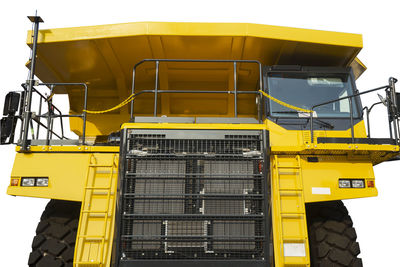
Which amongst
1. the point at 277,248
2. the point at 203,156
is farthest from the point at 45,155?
the point at 277,248

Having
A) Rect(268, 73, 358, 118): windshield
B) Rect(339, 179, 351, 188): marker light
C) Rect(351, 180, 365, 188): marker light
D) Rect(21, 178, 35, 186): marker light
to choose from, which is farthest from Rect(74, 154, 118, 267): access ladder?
Rect(351, 180, 365, 188): marker light

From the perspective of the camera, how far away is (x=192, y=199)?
4449mm

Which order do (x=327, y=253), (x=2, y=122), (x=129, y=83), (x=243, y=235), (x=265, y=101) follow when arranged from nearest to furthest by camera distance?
1. (x=243, y=235)
2. (x=327, y=253)
3. (x=2, y=122)
4. (x=265, y=101)
5. (x=129, y=83)

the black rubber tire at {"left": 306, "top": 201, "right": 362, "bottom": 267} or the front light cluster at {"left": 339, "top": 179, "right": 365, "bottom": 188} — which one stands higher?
the front light cluster at {"left": 339, "top": 179, "right": 365, "bottom": 188}

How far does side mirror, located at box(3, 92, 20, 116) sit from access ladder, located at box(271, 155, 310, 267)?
141 inches

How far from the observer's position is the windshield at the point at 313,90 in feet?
18.6

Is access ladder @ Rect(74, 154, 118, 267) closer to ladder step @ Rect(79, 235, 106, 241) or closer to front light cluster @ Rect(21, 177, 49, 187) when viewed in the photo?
ladder step @ Rect(79, 235, 106, 241)

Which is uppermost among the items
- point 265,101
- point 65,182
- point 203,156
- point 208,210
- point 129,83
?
point 129,83

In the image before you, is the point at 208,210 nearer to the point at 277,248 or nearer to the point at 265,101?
the point at 277,248

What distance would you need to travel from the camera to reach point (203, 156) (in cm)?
458

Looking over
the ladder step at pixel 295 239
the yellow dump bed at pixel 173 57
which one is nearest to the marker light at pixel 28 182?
the yellow dump bed at pixel 173 57

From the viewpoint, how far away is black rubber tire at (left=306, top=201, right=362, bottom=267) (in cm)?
466

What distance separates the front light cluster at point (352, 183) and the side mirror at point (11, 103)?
14.6 feet

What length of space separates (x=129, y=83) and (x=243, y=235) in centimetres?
399
